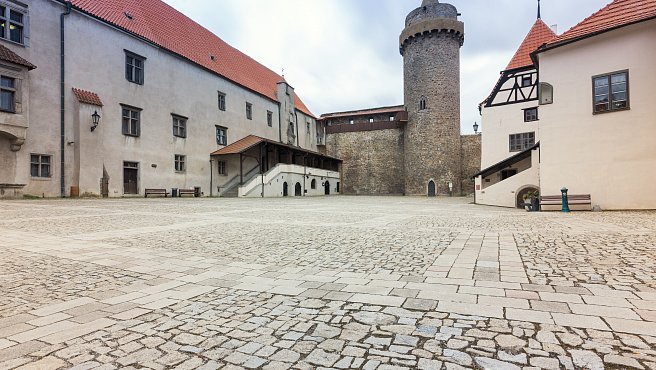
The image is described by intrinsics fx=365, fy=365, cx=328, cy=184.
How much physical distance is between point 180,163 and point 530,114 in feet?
76.6

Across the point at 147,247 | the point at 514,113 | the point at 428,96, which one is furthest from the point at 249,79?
the point at 147,247

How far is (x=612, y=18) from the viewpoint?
13.2m

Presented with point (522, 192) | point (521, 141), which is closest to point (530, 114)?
point (521, 141)

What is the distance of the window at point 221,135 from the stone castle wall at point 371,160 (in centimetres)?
1935

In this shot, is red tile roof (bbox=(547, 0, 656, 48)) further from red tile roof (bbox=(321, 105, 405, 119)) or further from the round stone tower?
red tile roof (bbox=(321, 105, 405, 119))

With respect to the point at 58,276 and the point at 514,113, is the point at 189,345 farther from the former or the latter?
the point at 514,113

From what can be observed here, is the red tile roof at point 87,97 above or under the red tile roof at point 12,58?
under

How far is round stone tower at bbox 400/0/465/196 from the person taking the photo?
3738 cm

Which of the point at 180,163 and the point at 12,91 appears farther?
the point at 180,163

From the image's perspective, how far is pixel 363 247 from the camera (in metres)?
5.98

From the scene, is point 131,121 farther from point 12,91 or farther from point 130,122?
point 12,91

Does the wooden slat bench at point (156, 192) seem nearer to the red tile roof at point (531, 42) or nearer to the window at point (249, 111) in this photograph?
the window at point (249, 111)

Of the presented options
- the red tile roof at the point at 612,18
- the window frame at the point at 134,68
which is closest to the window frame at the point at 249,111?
the window frame at the point at 134,68

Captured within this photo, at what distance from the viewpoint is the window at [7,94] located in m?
16.2
